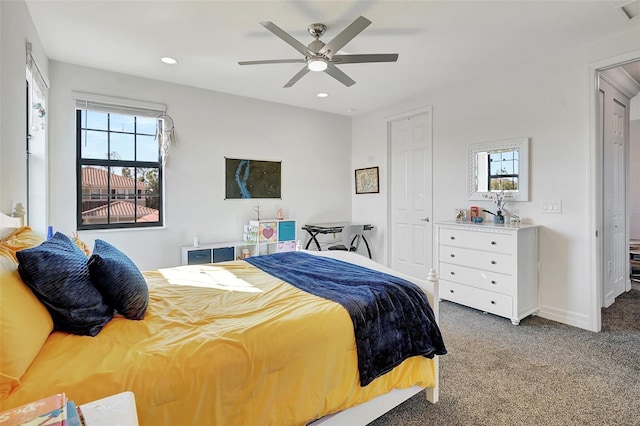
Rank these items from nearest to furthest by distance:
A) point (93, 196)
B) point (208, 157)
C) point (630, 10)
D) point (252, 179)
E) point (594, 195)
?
point (630, 10), point (594, 195), point (93, 196), point (208, 157), point (252, 179)

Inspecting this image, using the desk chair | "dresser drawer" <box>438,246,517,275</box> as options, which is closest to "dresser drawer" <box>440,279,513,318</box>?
"dresser drawer" <box>438,246,517,275</box>

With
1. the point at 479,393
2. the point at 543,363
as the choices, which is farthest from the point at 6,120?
the point at 543,363

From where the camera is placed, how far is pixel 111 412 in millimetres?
827

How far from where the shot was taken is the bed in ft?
3.59

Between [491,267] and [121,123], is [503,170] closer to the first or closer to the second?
[491,267]

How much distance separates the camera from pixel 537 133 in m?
3.35

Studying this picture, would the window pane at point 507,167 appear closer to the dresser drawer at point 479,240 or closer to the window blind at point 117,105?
the dresser drawer at point 479,240

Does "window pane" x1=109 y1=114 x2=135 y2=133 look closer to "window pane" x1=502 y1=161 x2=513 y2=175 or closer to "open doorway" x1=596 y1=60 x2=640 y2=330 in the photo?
"window pane" x1=502 y1=161 x2=513 y2=175

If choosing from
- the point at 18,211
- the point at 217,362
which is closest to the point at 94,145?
the point at 18,211

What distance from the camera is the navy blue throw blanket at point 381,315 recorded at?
161cm

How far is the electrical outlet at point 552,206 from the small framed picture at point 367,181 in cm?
234

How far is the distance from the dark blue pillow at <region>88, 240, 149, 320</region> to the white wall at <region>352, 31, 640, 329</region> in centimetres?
359

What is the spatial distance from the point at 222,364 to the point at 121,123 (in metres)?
3.62

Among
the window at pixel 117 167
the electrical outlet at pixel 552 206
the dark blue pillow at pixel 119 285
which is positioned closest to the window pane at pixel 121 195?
the window at pixel 117 167
